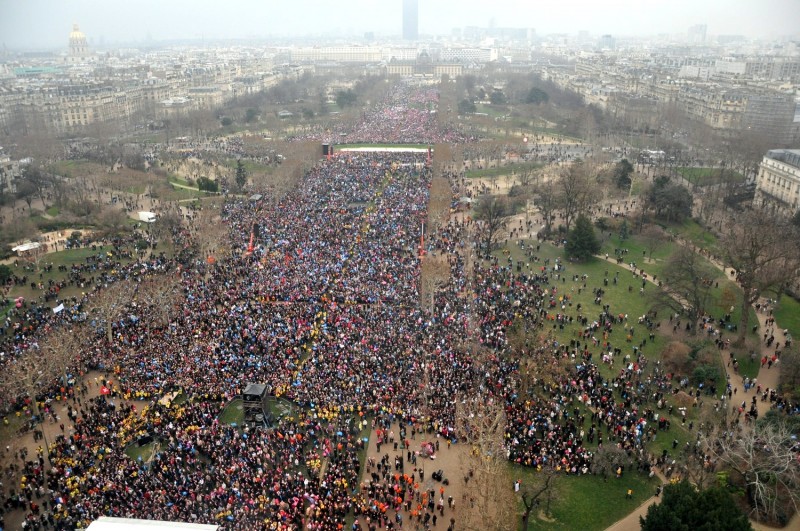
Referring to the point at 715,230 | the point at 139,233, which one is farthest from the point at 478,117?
the point at 139,233

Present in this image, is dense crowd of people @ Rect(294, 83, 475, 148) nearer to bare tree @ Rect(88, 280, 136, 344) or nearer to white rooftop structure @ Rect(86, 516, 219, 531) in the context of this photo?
bare tree @ Rect(88, 280, 136, 344)

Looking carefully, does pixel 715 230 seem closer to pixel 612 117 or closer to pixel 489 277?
Result: pixel 489 277

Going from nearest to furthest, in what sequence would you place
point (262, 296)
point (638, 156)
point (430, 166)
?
point (262, 296)
point (430, 166)
point (638, 156)

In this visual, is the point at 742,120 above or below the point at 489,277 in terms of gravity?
above

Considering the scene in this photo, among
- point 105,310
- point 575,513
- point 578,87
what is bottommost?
point 575,513

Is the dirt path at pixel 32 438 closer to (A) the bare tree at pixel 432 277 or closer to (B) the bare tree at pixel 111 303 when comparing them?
(B) the bare tree at pixel 111 303

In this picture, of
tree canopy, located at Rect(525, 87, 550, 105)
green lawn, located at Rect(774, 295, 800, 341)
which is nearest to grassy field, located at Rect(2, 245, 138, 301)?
green lawn, located at Rect(774, 295, 800, 341)
